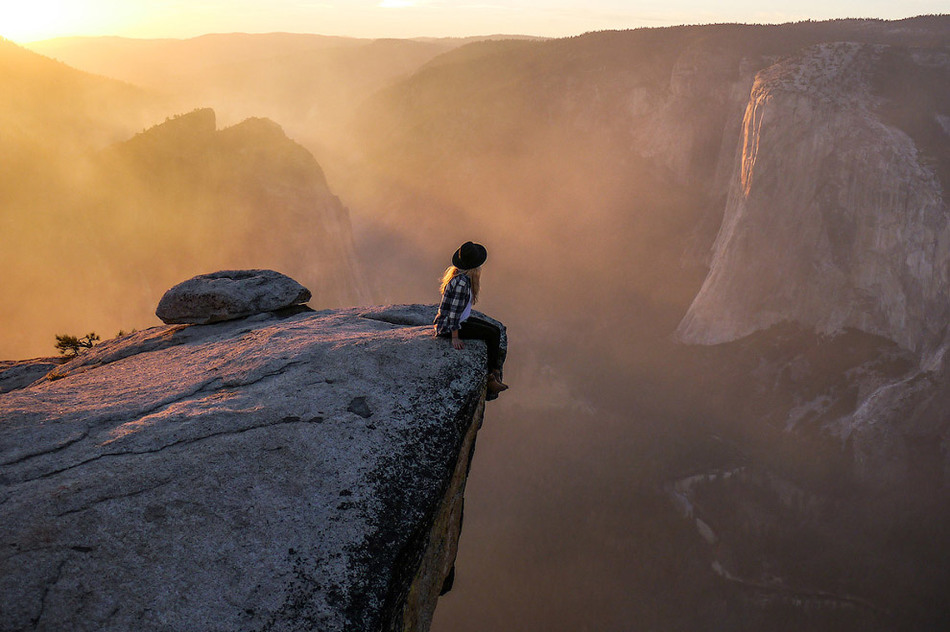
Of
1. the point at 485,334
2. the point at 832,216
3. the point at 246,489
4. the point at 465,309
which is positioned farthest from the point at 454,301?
the point at 832,216

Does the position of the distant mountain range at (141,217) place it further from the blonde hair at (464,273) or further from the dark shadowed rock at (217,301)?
the blonde hair at (464,273)

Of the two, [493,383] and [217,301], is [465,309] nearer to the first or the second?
[493,383]

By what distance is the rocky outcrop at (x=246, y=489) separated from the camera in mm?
4141

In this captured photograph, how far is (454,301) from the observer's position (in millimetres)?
7441

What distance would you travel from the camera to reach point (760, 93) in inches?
1366

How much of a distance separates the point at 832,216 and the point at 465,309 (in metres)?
31.3

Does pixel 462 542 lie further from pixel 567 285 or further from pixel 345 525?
pixel 567 285

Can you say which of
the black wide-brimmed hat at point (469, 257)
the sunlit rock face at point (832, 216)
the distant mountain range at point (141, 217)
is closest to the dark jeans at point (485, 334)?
the black wide-brimmed hat at point (469, 257)

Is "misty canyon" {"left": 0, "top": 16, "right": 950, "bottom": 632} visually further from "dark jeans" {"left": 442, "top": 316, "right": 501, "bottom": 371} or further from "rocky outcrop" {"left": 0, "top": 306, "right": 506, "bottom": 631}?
"rocky outcrop" {"left": 0, "top": 306, "right": 506, "bottom": 631}

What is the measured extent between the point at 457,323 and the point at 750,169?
33.6m

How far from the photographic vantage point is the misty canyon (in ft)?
69.2

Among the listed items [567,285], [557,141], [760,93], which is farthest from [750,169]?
[557,141]

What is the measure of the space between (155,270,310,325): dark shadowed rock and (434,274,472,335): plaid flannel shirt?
461 centimetres

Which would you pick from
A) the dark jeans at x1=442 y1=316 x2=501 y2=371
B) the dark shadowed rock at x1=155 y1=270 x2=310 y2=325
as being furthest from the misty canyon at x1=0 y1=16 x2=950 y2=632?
the dark jeans at x1=442 y1=316 x2=501 y2=371
